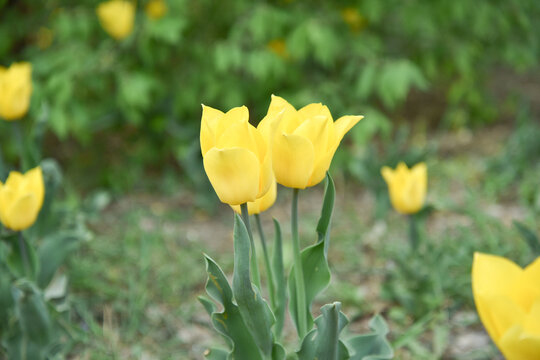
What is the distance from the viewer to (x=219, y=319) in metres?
0.89

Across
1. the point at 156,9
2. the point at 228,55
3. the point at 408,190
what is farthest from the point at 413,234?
the point at 156,9

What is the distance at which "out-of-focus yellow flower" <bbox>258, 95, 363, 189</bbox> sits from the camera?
79 cm

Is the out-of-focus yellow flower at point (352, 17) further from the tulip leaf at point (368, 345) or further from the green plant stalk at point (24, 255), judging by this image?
the tulip leaf at point (368, 345)

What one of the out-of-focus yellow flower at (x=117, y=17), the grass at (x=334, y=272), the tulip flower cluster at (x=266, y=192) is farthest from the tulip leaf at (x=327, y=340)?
the out-of-focus yellow flower at (x=117, y=17)

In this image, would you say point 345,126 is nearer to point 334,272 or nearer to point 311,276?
point 311,276

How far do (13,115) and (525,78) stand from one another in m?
5.05

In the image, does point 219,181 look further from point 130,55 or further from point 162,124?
point 130,55

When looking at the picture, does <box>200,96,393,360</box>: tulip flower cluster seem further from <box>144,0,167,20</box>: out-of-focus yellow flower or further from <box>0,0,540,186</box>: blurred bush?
<box>144,0,167,20</box>: out-of-focus yellow flower

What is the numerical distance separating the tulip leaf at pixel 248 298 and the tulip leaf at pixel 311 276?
0.09 meters

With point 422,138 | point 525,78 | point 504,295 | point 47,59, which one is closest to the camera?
point 504,295

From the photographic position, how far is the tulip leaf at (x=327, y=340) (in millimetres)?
830

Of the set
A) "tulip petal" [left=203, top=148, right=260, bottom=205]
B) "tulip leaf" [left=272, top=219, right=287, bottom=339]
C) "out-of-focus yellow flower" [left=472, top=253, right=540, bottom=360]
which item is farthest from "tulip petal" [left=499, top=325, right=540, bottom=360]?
"tulip leaf" [left=272, top=219, right=287, bottom=339]

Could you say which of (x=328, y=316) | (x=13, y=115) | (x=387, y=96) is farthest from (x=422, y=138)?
(x=328, y=316)

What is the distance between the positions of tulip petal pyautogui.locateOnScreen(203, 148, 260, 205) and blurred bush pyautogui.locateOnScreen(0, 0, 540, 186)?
1.98 m
